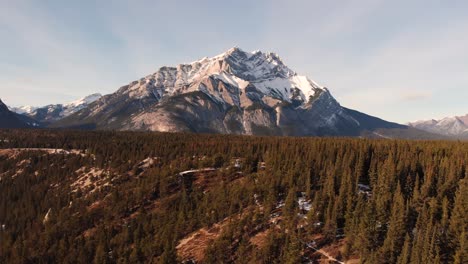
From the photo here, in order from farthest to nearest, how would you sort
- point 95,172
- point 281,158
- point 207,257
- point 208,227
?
point 95,172 → point 281,158 → point 208,227 → point 207,257

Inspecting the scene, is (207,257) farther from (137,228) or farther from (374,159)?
(374,159)

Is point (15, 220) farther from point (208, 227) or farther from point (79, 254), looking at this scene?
point (208, 227)

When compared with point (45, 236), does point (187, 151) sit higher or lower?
higher

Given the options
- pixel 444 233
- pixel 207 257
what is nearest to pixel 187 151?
pixel 207 257

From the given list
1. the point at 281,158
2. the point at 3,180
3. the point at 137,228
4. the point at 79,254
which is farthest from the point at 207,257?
the point at 3,180

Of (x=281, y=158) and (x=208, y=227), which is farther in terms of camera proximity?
(x=281, y=158)

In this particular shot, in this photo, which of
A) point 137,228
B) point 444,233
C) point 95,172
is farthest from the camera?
point 95,172

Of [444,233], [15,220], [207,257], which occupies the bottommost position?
[15,220]
